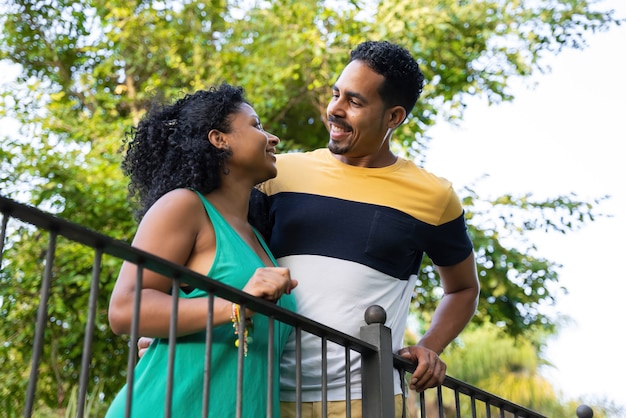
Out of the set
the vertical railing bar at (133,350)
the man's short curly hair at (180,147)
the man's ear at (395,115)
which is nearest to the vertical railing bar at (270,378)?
the vertical railing bar at (133,350)

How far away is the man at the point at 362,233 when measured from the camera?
100 inches

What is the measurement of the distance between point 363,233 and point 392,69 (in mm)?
759

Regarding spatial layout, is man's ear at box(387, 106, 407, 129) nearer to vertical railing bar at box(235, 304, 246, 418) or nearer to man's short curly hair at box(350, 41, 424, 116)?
man's short curly hair at box(350, 41, 424, 116)

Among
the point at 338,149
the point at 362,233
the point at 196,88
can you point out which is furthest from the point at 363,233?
the point at 196,88

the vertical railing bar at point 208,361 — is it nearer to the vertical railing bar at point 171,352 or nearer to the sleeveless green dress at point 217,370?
the vertical railing bar at point 171,352

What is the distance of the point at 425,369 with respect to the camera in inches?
100

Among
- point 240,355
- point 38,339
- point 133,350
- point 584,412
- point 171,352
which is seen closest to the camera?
point 38,339

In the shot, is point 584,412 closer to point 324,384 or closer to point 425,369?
point 425,369

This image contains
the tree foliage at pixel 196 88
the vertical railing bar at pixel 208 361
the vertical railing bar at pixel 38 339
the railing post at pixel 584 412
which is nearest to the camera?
the vertical railing bar at pixel 38 339

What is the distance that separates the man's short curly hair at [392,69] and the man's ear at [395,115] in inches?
0.7

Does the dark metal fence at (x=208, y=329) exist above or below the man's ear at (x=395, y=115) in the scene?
below

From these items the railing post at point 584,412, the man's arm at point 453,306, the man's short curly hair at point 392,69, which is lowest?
the railing post at point 584,412

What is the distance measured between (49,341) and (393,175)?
5470 mm

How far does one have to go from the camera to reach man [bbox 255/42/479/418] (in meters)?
2.54
